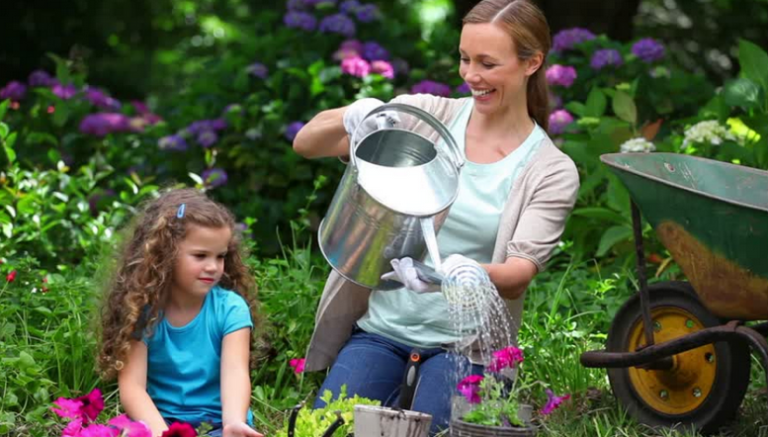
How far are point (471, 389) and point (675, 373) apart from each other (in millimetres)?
823

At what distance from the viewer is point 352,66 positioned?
4.96m

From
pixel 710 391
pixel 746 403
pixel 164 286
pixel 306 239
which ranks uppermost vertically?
pixel 164 286

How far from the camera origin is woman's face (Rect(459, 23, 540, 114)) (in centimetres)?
285

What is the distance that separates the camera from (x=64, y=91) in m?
5.45

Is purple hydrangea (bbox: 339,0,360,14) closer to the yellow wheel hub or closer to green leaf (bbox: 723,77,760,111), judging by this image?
green leaf (bbox: 723,77,760,111)

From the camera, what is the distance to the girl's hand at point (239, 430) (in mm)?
2619

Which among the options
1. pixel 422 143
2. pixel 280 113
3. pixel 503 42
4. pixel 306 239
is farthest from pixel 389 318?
pixel 280 113

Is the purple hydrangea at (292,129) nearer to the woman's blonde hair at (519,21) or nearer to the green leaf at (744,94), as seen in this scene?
the green leaf at (744,94)

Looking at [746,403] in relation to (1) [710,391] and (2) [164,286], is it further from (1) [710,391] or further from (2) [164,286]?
(2) [164,286]

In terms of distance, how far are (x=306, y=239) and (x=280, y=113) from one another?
1.99 ft

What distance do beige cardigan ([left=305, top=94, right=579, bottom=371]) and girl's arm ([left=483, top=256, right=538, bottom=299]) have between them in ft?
0.07

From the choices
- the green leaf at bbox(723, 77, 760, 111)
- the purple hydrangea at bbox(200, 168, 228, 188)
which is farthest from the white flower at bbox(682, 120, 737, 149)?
the purple hydrangea at bbox(200, 168, 228, 188)

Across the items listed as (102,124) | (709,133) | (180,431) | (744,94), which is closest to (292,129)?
(102,124)

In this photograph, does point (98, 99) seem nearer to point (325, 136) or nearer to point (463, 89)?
point (463, 89)
